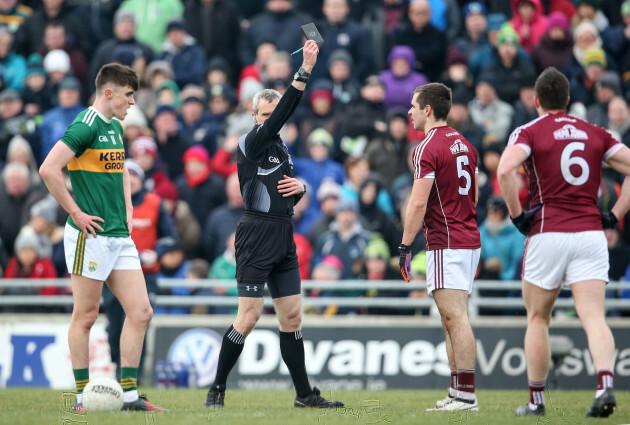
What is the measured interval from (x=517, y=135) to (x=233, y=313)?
7.30m

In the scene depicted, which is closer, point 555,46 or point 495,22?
point 555,46

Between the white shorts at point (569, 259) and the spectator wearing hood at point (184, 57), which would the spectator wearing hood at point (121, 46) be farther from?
the white shorts at point (569, 259)

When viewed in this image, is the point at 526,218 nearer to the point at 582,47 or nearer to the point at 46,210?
the point at 46,210

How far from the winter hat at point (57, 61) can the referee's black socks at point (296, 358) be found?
10.7 meters

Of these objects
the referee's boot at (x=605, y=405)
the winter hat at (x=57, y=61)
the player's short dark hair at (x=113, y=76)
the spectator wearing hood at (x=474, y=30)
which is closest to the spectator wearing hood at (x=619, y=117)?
the spectator wearing hood at (x=474, y=30)

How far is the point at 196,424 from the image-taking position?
6988 mm

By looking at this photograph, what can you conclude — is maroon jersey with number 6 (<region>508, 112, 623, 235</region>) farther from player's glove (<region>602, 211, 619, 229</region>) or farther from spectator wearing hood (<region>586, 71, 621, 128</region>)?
spectator wearing hood (<region>586, 71, 621, 128</region>)

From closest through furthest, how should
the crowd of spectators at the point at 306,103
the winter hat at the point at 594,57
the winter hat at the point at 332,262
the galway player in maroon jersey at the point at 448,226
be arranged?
1. the galway player in maroon jersey at the point at 448,226
2. the winter hat at the point at 332,262
3. the crowd of spectators at the point at 306,103
4. the winter hat at the point at 594,57

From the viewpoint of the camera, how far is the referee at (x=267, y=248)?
28.2 ft

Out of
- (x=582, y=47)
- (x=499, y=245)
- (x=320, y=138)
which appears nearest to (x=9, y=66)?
(x=320, y=138)

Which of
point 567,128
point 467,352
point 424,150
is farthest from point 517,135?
point 467,352

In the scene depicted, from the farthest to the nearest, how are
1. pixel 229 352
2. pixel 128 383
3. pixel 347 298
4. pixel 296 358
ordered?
1. pixel 347 298
2. pixel 296 358
3. pixel 229 352
4. pixel 128 383

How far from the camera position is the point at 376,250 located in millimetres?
13977

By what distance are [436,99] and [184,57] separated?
10.2 meters
